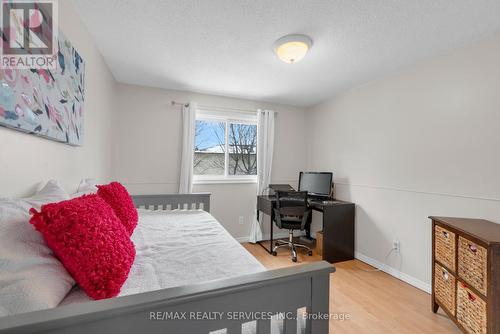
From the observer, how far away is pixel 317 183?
11.4 feet

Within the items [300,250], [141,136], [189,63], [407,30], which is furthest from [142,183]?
[407,30]

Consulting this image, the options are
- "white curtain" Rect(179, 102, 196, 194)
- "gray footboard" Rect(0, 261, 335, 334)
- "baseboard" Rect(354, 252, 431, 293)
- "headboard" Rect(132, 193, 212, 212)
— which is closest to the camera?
"gray footboard" Rect(0, 261, 335, 334)

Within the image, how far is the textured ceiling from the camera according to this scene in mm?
1552

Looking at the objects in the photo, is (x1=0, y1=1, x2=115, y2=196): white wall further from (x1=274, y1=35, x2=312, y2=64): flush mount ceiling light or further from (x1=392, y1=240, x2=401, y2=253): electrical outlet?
(x1=392, y1=240, x2=401, y2=253): electrical outlet

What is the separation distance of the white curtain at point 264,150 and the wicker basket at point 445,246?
2236 millimetres

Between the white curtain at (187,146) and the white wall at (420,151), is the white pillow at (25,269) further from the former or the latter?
the white wall at (420,151)

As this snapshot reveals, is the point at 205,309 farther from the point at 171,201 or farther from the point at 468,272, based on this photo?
the point at 171,201

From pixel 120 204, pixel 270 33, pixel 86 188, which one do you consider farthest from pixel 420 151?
pixel 86 188

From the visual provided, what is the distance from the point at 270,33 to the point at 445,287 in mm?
2454

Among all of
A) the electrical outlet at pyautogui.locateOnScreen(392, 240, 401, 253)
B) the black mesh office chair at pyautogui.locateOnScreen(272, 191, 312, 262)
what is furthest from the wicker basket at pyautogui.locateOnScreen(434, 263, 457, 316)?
the black mesh office chair at pyautogui.locateOnScreen(272, 191, 312, 262)

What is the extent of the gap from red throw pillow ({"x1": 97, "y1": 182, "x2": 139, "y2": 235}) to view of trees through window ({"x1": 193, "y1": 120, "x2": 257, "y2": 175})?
1.93 metres

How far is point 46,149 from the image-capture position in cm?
134

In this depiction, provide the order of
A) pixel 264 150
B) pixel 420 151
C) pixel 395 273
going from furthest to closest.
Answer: pixel 264 150 → pixel 395 273 → pixel 420 151

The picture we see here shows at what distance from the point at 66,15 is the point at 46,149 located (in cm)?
91
